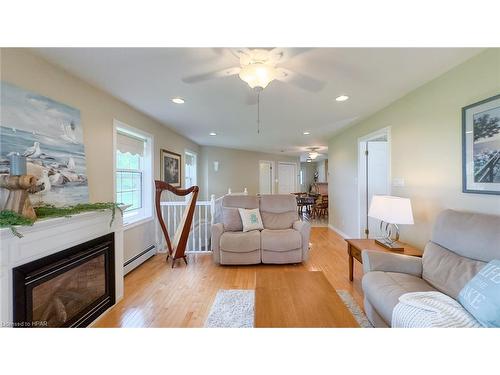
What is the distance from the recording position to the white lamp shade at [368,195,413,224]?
7.24 feet

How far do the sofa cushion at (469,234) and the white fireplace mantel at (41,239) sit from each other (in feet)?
10.3

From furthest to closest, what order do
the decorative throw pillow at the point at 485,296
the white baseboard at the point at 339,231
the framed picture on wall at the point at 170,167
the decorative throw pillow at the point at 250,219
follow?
the white baseboard at the point at 339,231 → the framed picture on wall at the point at 170,167 → the decorative throw pillow at the point at 250,219 → the decorative throw pillow at the point at 485,296

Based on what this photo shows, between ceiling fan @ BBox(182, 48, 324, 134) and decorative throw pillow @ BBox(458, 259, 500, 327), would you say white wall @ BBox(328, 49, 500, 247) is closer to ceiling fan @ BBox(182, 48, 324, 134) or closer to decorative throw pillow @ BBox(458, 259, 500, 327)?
decorative throw pillow @ BBox(458, 259, 500, 327)

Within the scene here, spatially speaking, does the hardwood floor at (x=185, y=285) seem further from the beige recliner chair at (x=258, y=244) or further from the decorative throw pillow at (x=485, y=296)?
the decorative throw pillow at (x=485, y=296)

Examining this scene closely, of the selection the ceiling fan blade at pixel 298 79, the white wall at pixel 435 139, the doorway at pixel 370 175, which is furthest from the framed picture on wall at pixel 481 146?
the doorway at pixel 370 175

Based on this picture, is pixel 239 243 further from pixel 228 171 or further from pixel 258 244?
pixel 228 171

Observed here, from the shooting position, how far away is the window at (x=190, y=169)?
600 cm

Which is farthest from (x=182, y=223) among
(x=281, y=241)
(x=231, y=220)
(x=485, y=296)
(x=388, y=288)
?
(x=485, y=296)

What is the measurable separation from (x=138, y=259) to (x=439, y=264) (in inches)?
145

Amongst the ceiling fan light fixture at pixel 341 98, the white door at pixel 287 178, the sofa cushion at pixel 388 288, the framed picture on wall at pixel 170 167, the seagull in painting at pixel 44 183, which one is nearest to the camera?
the sofa cushion at pixel 388 288

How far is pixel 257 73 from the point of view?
1.70m

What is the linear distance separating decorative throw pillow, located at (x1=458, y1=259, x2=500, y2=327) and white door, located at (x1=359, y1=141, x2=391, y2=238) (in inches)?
108
